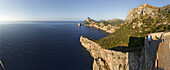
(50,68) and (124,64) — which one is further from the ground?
(124,64)

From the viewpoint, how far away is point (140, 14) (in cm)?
5934

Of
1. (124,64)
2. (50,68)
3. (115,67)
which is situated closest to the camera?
(124,64)

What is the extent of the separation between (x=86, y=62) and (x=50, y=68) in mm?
26716

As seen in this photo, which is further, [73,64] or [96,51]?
[96,51]

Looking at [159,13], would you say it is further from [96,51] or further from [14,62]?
[14,62]

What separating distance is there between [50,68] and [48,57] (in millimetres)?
15020

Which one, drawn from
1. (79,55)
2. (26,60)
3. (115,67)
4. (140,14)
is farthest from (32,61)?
(140,14)

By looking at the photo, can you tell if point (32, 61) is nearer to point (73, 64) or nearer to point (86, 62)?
point (73, 64)

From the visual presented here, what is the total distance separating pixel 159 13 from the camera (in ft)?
153

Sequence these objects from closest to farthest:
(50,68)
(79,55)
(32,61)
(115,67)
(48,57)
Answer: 1. (115,67)
2. (50,68)
3. (32,61)
4. (48,57)
5. (79,55)

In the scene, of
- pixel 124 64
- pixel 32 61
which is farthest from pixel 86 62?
pixel 32 61

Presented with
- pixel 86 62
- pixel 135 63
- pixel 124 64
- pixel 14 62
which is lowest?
pixel 86 62

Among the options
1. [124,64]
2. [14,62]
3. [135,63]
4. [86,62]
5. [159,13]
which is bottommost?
[86,62]

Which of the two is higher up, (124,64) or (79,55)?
(124,64)
